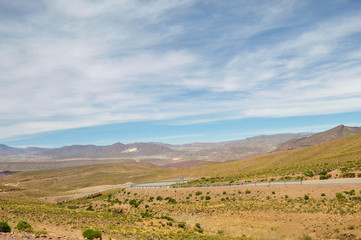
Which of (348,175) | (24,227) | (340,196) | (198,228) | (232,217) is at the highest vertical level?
(348,175)

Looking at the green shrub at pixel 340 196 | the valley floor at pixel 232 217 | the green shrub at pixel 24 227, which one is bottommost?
the valley floor at pixel 232 217

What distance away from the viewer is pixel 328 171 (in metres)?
50.7

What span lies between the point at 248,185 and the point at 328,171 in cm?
1677

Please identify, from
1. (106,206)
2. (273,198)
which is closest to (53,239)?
(273,198)

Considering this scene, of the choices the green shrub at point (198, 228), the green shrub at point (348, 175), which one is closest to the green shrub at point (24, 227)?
the green shrub at point (198, 228)

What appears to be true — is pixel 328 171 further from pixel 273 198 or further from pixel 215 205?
pixel 215 205

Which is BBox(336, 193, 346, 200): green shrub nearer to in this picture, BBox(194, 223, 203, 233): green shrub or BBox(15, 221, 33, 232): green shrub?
BBox(194, 223, 203, 233): green shrub

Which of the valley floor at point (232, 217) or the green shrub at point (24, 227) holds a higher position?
the green shrub at point (24, 227)

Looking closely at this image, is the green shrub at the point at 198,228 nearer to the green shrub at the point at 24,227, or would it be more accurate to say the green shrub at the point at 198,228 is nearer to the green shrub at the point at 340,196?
the green shrub at the point at 24,227

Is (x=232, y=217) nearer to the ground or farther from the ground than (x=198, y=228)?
farther from the ground

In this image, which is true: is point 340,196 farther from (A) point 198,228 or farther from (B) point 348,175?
(A) point 198,228

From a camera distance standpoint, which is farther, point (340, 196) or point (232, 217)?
point (232, 217)

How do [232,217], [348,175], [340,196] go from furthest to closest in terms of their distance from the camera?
[348,175], [232,217], [340,196]

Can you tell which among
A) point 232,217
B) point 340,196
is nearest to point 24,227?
point 232,217
